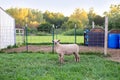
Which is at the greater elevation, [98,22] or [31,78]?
[98,22]

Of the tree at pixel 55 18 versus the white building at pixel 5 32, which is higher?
the tree at pixel 55 18

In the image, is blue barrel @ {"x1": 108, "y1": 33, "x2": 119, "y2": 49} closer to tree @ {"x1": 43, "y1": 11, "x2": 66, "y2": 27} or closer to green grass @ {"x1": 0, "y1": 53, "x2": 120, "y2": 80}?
green grass @ {"x1": 0, "y1": 53, "x2": 120, "y2": 80}

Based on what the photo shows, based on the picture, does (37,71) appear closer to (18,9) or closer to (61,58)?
(61,58)

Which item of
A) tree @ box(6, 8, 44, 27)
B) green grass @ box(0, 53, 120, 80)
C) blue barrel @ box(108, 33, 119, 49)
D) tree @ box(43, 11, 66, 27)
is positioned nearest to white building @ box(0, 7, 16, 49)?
blue barrel @ box(108, 33, 119, 49)

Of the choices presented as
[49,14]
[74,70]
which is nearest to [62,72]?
[74,70]

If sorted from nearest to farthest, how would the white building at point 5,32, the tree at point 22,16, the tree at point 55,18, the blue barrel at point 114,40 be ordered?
the white building at point 5,32, the blue barrel at point 114,40, the tree at point 22,16, the tree at point 55,18

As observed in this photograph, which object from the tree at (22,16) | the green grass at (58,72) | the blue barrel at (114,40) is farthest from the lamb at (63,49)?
the tree at (22,16)

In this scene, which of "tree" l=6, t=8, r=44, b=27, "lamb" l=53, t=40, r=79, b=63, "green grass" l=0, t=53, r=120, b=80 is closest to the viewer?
"green grass" l=0, t=53, r=120, b=80

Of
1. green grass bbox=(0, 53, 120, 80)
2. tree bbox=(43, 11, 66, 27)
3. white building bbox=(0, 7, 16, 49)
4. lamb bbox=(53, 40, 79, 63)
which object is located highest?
tree bbox=(43, 11, 66, 27)

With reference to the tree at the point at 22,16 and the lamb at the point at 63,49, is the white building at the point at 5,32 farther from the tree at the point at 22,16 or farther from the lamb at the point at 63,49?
the tree at the point at 22,16

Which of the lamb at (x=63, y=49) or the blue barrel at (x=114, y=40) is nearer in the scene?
the lamb at (x=63, y=49)

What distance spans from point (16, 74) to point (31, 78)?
0.74 m

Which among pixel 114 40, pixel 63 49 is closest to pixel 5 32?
pixel 114 40

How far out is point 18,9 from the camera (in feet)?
205
